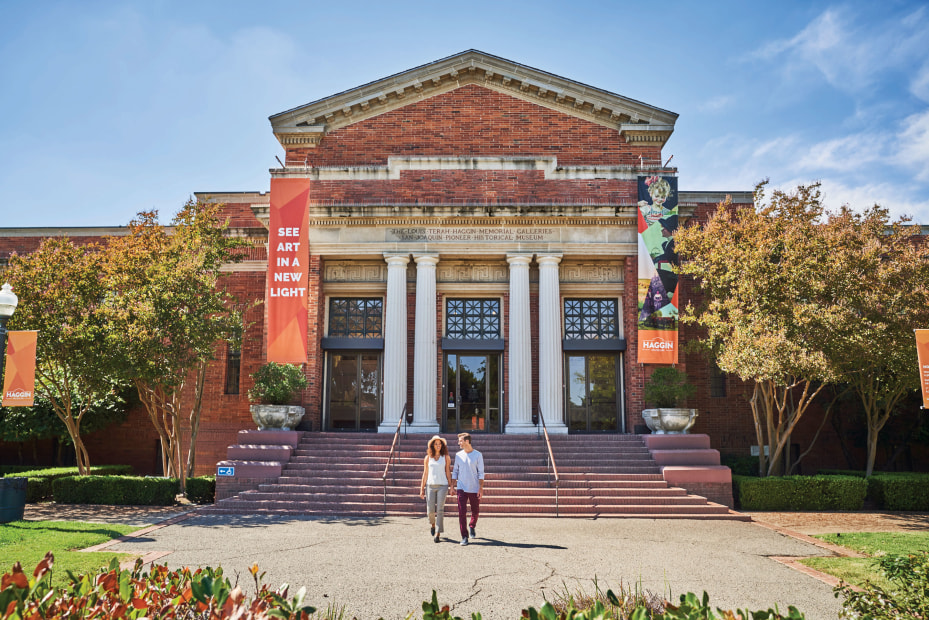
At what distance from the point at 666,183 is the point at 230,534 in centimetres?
1584

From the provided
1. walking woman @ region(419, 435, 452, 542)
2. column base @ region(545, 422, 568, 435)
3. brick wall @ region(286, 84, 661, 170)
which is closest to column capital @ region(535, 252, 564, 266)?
brick wall @ region(286, 84, 661, 170)

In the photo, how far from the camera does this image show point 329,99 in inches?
859

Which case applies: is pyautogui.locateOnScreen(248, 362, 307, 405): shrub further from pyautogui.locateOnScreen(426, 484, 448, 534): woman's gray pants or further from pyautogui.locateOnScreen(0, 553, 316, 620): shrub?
pyautogui.locateOnScreen(0, 553, 316, 620): shrub

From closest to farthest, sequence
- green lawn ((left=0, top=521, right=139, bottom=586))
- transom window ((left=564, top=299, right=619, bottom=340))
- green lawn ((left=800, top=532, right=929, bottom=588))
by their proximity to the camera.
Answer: green lawn ((left=0, top=521, right=139, bottom=586)), green lawn ((left=800, top=532, right=929, bottom=588)), transom window ((left=564, top=299, right=619, bottom=340))

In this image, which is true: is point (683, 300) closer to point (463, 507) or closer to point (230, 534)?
point (463, 507)

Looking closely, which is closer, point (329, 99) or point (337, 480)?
point (337, 480)

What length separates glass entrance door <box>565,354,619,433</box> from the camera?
21641 millimetres

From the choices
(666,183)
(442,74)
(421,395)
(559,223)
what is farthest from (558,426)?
(442,74)

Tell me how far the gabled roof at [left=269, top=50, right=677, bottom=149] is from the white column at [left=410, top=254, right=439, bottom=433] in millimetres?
5766

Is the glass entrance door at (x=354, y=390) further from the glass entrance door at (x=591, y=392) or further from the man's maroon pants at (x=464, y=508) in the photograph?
the man's maroon pants at (x=464, y=508)

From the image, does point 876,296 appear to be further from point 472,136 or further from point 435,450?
point 472,136

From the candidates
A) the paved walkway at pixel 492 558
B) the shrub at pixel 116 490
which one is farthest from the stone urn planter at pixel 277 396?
the paved walkway at pixel 492 558

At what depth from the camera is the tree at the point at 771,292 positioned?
15.3 meters

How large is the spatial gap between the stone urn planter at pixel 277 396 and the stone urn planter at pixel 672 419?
10.3 meters
